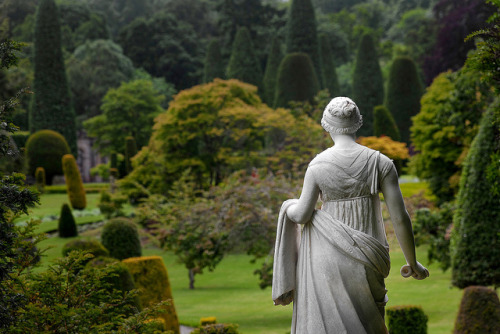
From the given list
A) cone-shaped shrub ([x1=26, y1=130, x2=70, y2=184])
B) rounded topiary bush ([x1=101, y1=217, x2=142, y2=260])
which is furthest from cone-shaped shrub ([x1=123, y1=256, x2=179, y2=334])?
cone-shaped shrub ([x1=26, y1=130, x2=70, y2=184])

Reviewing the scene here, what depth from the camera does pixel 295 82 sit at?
119 feet

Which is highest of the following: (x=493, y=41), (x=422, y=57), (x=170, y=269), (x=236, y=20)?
(x=236, y=20)

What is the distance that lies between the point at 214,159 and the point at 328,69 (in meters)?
22.7

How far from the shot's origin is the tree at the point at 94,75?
46.2m

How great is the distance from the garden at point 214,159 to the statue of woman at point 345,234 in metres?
2.32

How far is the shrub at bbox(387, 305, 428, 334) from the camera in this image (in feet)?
34.1

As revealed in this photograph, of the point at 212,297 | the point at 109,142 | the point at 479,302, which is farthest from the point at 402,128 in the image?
the point at 479,302

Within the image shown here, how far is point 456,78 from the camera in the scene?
14.6 metres

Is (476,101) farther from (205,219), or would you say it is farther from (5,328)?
(5,328)

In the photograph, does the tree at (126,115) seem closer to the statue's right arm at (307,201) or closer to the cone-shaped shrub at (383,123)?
the cone-shaped shrub at (383,123)

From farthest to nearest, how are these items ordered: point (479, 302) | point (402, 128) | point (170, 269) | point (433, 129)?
point (402, 128)
point (170, 269)
point (433, 129)
point (479, 302)

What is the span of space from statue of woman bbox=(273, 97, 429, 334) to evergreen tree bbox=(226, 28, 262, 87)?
3779cm

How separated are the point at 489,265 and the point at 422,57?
34946mm

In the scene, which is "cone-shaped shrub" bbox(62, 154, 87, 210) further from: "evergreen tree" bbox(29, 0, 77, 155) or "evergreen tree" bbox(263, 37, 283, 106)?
"evergreen tree" bbox(263, 37, 283, 106)
